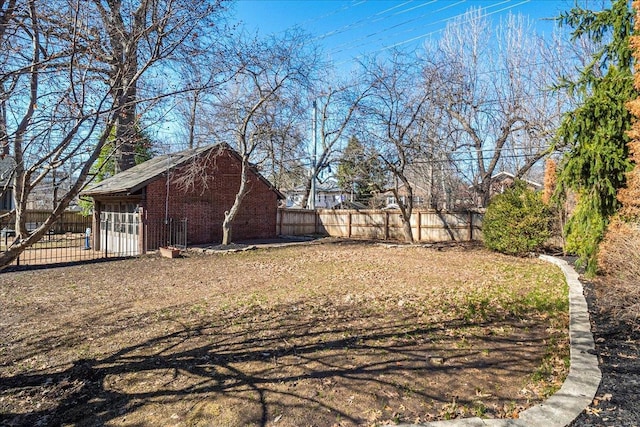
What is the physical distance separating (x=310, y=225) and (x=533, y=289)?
16993mm

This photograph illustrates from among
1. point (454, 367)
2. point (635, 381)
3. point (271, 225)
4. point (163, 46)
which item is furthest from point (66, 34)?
point (271, 225)

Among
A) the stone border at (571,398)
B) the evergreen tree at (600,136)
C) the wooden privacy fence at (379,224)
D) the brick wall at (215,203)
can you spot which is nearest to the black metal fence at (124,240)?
the brick wall at (215,203)

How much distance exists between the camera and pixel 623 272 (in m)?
5.30

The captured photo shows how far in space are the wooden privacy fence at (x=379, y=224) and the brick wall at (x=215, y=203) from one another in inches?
108

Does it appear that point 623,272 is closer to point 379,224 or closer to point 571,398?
point 571,398

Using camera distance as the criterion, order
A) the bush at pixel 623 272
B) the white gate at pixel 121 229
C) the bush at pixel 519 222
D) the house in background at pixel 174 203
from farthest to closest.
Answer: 1. the white gate at pixel 121 229
2. the house in background at pixel 174 203
3. the bush at pixel 519 222
4. the bush at pixel 623 272

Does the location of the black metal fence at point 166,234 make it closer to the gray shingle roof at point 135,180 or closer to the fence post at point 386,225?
the gray shingle roof at point 135,180

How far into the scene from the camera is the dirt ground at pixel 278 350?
10.6ft

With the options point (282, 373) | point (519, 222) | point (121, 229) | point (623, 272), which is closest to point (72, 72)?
point (282, 373)

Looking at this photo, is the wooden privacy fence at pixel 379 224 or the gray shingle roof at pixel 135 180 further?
the wooden privacy fence at pixel 379 224

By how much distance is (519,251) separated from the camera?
42.7ft

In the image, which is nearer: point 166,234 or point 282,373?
point 282,373

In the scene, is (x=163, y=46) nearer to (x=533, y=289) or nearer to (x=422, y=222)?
(x=533, y=289)

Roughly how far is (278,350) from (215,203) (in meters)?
14.2
